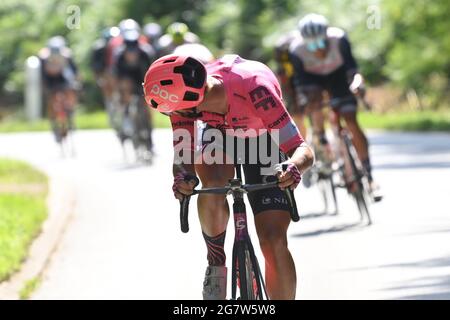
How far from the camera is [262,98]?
7.50m

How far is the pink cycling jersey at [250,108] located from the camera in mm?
7500

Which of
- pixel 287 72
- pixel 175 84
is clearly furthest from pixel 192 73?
pixel 287 72

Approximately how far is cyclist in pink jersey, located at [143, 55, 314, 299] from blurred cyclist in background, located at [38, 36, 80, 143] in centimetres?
1807

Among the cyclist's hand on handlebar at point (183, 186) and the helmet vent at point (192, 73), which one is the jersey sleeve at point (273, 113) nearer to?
the helmet vent at point (192, 73)

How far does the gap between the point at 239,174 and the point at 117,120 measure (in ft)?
51.2

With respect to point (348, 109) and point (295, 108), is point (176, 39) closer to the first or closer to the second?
point (295, 108)

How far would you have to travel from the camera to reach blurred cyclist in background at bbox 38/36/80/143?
25891 mm

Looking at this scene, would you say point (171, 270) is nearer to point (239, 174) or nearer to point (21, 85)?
point (239, 174)

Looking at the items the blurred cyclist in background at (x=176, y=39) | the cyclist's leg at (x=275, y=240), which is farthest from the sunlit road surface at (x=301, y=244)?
the cyclist's leg at (x=275, y=240)

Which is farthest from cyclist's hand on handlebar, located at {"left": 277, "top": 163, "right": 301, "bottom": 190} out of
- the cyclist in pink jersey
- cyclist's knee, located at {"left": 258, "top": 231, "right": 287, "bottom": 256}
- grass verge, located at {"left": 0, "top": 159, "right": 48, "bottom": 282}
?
grass verge, located at {"left": 0, "top": 159, "right": 48, "bottom": 282}

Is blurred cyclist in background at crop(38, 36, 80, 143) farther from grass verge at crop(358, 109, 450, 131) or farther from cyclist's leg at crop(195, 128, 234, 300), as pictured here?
cyclist's leg at crop(195, 128, 234, 300)

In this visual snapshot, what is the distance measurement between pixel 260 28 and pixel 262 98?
34.7m

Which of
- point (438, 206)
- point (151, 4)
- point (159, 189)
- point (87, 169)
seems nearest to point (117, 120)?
point (87, 169)

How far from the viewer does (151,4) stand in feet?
150
